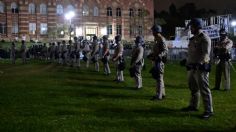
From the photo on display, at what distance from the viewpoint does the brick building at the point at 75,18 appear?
87062 mm

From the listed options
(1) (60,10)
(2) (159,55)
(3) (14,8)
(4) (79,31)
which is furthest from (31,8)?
(2) (159,55)

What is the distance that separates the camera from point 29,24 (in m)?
88.2

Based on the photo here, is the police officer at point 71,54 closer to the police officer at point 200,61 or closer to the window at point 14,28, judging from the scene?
the police officer at point 200,61

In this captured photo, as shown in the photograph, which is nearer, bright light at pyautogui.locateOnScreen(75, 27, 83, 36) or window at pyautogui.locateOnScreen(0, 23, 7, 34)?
window at pyautogui.locateOnScreen(0, 23, 7, 34)

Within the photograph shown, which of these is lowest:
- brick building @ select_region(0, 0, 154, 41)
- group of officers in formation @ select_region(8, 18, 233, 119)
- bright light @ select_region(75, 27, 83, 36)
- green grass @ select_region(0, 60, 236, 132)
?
green grass @ select_region(0, 60, 236, 132)

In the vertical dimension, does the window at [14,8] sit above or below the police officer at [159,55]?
above

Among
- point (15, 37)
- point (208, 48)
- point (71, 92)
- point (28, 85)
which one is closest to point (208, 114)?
point (208, 48)

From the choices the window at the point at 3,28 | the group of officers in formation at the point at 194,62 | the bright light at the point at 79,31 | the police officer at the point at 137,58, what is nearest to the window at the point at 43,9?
the bright light at the point at 79,31

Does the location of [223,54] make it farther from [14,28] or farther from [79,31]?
[79,31]

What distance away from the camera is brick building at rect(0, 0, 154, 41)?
8706 centimetres

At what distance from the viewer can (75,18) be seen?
91250 millimetres

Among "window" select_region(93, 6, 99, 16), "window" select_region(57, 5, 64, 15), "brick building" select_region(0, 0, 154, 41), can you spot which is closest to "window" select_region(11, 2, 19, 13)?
"brick building" select_region(0, 0, 154, 41)

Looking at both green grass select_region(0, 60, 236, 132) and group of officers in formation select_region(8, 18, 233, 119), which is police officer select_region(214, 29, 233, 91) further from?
green grass select_region(0, 60, 236, 132)

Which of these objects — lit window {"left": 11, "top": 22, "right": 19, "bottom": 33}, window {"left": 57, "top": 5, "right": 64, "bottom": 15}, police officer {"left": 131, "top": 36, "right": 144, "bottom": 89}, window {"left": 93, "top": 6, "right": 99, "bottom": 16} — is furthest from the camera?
window {"left": 93, "top": 6, "right": 99, "bottom": 16}
